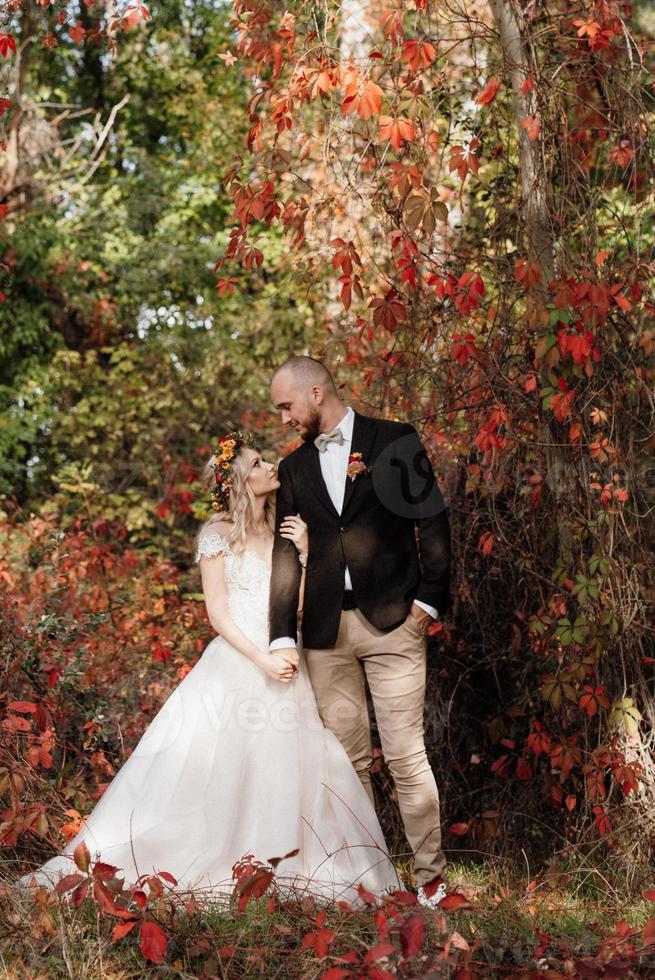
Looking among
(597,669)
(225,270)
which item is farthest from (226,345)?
(597,669)

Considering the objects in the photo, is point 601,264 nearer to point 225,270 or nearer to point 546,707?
point 546,707

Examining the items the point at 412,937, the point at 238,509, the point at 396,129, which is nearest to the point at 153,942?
the point at 412,937

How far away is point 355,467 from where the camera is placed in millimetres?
4109

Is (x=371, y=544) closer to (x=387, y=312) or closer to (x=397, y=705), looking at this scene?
(x=397, y=705)

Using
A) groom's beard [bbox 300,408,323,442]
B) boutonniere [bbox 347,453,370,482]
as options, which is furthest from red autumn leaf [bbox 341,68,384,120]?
boutonniere [bbox 347,453,370,482]

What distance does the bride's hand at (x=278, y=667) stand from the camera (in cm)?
409

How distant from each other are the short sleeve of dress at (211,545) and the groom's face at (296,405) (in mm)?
558

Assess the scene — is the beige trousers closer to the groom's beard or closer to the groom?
the groom

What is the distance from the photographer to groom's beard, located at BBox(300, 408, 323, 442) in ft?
13.8

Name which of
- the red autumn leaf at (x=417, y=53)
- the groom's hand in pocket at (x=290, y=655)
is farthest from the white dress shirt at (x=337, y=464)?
the red autumn leaf at (x=417, y=53)

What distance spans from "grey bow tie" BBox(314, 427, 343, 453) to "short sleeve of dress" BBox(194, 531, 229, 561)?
566 mm

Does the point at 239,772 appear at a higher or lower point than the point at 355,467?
lower

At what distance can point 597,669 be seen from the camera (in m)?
4.46

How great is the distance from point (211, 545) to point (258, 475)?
358mm
